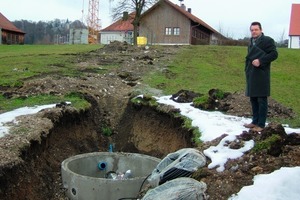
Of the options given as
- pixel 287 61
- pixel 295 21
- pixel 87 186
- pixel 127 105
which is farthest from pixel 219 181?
pixel 295 21

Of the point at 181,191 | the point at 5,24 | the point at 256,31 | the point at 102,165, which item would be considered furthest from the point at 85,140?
the point at 5,24

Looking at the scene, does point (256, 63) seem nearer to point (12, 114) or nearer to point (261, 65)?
point (261, 65)

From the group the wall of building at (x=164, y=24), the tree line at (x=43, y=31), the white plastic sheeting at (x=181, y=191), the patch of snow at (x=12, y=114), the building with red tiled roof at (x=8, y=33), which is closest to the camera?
the white plastic sheeting at (x=181, y=191)

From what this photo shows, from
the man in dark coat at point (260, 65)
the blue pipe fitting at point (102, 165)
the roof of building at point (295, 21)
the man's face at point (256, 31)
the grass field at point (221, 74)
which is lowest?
the blue pipe fitting at point (102, 165)

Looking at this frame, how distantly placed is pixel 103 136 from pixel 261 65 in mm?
5697

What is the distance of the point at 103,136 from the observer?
11.5 meters

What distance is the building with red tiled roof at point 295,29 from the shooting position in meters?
48.8

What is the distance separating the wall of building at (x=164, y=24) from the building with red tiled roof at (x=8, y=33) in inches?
808

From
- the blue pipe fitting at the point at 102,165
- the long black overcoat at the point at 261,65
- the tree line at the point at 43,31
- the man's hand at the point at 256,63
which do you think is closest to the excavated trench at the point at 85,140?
the blue pipe fitting at the point at 102,165

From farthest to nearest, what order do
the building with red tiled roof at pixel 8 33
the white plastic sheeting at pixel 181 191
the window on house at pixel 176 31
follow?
the building with red tiled roof at pixel 8 33 → the window on house at pixel 176 31 → the white plastic sheeting at pixel 181 191

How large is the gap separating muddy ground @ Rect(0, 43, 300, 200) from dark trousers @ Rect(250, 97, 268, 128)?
0.76 m

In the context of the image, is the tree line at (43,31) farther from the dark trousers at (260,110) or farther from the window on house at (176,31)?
the dark trousers at (260,110)

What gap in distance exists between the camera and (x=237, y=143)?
21.1 ft

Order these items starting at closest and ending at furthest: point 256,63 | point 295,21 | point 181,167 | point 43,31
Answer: point 181,167 → point 256,63 → point 295,21 → point 43,31
